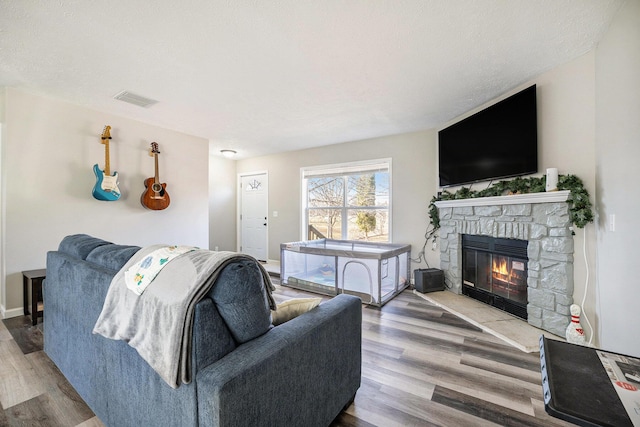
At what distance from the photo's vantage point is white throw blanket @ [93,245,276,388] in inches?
33.7

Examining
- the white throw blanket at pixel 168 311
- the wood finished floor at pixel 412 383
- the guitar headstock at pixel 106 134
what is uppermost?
the guitar headstock at pixel 106 134

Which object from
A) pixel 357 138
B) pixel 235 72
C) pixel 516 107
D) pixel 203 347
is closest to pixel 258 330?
pixel 203 347

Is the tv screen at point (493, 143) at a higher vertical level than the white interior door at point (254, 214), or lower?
higher

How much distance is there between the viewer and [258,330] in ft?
3.41

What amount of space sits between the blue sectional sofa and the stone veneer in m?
2.07

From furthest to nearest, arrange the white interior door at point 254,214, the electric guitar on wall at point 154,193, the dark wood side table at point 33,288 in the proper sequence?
the white interior door at point 254,214, the electric guitar on wall at point 154,193, the dark wood side table at point 33,288

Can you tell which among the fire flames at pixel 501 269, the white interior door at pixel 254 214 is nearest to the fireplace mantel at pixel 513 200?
the fire flames at pixel 501 269

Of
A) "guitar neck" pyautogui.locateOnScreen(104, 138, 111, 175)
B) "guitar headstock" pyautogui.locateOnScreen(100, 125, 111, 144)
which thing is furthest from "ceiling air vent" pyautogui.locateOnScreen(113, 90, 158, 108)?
"guitar neck" pyautogui.locateOnScreen(104, 138, 111, 175)

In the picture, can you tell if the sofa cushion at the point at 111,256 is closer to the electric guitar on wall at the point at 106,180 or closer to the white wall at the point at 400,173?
the electric guitar on wall at the point at 106,180

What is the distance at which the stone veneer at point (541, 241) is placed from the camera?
2408mm

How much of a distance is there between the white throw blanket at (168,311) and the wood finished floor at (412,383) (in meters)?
0.86

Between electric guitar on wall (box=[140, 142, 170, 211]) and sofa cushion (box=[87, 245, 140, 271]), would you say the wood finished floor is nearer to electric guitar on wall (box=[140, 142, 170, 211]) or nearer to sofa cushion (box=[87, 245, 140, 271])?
sofa cushion (box=[87, 245, 140, 271])

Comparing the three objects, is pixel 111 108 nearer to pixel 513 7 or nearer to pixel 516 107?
pixel 513 7

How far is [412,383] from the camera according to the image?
1.79 meters
